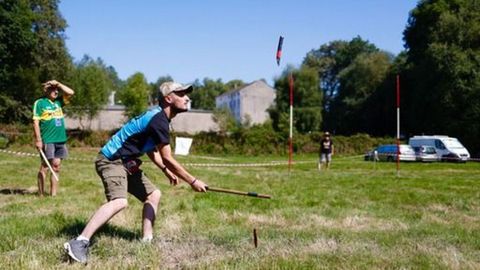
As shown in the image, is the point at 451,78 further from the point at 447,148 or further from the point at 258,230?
the point at 258,230

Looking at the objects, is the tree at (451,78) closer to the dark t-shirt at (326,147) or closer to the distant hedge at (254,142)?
the distant hedge at (254,142)

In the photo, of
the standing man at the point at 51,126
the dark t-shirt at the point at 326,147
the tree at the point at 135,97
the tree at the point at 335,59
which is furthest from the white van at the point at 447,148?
the tree at the point at 335,59

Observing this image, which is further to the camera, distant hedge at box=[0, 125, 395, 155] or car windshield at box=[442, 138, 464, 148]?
distant hedge at box=[0, 125, 395, 155]

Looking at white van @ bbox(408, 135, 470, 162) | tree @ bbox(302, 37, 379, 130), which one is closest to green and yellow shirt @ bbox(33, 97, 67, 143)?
white van @ bbox(408, 135, 470, 162)

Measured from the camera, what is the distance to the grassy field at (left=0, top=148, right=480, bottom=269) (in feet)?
15.1

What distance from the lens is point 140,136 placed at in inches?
200

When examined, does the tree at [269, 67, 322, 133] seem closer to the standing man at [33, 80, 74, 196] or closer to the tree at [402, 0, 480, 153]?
the tree at [402, 0, 480, 153]

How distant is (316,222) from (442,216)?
230cm

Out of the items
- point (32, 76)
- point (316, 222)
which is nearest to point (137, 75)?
point (32, 76)

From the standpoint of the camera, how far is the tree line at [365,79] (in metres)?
44.4

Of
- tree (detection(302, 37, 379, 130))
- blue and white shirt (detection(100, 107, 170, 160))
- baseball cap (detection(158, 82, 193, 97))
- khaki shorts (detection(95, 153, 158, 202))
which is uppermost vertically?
tree (detection(302, 37, 379, 130))

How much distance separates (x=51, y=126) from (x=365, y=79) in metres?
66.8

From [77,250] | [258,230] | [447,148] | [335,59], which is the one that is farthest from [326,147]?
[335,59]

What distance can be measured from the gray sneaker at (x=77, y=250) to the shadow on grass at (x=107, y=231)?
0.98 meters
